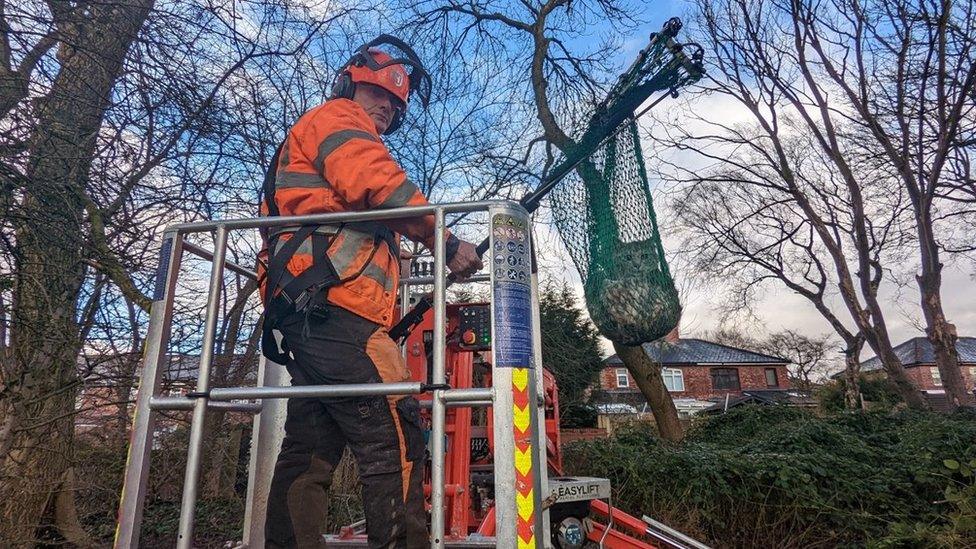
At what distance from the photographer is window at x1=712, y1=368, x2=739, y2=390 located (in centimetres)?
4894

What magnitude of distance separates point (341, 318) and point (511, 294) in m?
0.69

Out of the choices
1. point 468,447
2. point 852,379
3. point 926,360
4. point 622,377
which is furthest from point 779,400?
point 926,360

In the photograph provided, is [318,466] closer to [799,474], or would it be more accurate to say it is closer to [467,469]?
[467,469]

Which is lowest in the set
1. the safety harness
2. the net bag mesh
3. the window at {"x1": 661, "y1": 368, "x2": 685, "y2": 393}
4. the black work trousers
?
the black work trousers

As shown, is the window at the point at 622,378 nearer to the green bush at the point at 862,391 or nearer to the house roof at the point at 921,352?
the house roof at the point at 921,352

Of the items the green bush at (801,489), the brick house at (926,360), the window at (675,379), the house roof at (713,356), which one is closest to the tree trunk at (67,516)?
the green bush at (801,489)

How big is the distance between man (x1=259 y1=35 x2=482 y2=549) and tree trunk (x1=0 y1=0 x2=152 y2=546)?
1628mm

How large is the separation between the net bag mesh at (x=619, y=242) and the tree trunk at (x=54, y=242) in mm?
3147

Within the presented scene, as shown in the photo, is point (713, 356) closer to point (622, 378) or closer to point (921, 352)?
point (622, 378)

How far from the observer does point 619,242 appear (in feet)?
14.3

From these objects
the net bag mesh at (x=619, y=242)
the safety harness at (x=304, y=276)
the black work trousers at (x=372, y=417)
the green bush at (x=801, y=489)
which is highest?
the net bag mesh at (x=619, y=242)

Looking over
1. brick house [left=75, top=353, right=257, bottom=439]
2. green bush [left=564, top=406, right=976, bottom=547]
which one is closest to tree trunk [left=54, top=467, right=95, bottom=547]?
brick house [left=75, top=353, right=257, bottom=439]

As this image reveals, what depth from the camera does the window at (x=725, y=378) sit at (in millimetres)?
48938

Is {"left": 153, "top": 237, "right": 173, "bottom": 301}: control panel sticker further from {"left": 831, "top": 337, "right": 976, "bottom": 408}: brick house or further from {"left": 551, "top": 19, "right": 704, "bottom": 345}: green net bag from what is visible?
{"left": 831, "top": 337, "right": 976, "bottom": 408}: brick house
